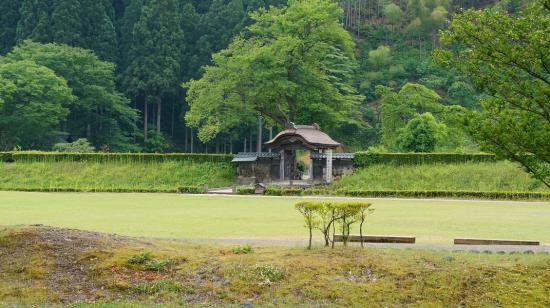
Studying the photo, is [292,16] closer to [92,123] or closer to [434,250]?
[92,123]

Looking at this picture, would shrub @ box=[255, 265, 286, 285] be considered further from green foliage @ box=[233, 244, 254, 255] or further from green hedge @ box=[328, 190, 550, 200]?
green hedge @ box=[328, 190, 550, 200]

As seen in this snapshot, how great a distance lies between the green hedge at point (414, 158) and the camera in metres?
35.0

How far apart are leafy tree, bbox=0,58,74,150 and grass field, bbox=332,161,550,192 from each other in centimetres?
2403

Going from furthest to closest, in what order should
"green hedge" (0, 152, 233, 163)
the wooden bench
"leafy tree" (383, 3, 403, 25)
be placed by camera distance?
"leafy tree" (383, 3, 403, 25), "green hedge" (0, 152, 233, 163), the wooden bench

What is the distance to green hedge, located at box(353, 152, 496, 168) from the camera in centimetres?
3500

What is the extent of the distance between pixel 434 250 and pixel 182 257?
427 cm

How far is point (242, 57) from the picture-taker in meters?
38.8

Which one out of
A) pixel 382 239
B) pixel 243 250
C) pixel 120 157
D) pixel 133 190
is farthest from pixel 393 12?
pixel 243 250

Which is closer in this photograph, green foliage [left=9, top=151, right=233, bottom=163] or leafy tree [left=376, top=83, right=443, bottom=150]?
green foliage [left=9, top=151, right=233, bottom=163]

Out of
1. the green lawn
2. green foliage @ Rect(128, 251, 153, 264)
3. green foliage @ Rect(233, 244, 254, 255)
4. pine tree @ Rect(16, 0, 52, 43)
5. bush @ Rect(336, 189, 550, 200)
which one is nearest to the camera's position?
green foliage @ Rect(128, 251, 153, 264)

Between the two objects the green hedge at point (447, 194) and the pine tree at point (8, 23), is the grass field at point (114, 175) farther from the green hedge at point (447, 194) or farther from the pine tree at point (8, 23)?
the pine tree at point (8, 23)

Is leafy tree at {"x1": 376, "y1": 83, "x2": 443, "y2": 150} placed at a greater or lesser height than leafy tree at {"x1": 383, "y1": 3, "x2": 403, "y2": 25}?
lesser

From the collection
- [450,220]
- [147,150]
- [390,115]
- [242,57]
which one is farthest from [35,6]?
[450,220]

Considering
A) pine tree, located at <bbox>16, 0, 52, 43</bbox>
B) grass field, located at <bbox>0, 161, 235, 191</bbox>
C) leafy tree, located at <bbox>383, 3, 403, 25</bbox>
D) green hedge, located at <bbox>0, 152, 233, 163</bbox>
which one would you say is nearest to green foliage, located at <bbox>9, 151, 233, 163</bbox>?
green hedge, located at <bbox>0, 152, 233, 163</bbox>
